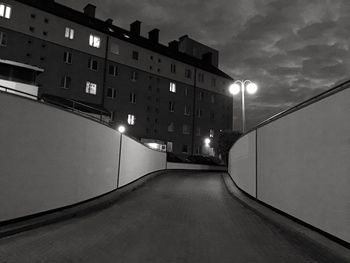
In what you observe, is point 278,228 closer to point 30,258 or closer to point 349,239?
point 349,239

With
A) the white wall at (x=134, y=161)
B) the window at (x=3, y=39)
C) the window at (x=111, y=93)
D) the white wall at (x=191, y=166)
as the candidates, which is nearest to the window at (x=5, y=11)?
the window at (x=3, y=39)

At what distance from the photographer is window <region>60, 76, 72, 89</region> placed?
28703mm

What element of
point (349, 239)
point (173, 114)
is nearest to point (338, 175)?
point (349, 239)

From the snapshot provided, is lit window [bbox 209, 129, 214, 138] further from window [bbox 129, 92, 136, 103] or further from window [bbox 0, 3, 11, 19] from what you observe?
window [bbox 0, 3, 11, 19]

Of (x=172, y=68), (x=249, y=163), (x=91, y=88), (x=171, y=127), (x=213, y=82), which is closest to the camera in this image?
(x=249, y=163)

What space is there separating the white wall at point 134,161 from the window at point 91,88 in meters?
11.9

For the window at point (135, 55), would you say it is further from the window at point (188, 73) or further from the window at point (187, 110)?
the window at point (187, 110)

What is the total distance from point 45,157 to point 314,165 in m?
6.44

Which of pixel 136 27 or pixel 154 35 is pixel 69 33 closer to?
pixel 136 27

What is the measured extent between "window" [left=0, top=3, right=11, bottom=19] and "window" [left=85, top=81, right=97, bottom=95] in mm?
9106

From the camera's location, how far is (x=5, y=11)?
2542 centimetres

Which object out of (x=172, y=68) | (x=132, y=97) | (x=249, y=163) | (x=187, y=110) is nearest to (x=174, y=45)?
(x=172, y=68)

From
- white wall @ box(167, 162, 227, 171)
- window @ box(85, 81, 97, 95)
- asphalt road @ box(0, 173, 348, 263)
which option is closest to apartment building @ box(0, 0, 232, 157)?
window @ box(85, 81, 97, 95)

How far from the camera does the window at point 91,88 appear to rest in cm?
3077
